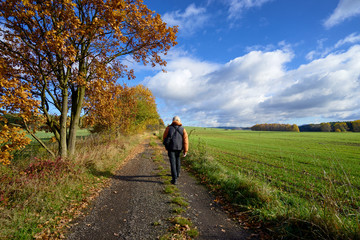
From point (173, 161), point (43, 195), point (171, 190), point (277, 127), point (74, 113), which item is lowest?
point (171, 190)

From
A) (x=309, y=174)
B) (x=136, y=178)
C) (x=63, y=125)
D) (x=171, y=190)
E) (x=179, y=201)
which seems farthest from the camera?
(x=309, y=174)

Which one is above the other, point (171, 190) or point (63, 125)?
point (63, 125)

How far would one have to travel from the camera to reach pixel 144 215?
4340 mm

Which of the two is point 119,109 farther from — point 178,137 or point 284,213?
point 284,213

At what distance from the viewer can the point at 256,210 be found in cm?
445

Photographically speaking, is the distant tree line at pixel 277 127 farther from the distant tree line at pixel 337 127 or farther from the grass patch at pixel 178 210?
the grass patch at pixel 178 210

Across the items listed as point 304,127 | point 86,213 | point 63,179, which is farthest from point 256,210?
point 304,127

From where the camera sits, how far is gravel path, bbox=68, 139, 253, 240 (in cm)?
363

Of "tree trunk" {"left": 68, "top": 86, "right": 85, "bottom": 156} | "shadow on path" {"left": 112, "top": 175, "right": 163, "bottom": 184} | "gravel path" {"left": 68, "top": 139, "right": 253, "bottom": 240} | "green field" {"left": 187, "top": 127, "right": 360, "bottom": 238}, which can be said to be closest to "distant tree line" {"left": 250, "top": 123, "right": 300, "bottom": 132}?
"green field" {"left": 187, "top": 127, "right": 360, "bottom": 238}

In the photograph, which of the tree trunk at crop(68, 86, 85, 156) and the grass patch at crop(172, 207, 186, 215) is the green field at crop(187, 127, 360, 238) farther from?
the tree trunk at crop(68, 86, 85, 156)

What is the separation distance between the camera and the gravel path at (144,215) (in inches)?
143

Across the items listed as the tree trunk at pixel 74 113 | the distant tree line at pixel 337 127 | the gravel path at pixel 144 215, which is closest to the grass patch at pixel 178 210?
the gravel path at pixel 144 215

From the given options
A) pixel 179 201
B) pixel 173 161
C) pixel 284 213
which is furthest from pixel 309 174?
pixel 179 201

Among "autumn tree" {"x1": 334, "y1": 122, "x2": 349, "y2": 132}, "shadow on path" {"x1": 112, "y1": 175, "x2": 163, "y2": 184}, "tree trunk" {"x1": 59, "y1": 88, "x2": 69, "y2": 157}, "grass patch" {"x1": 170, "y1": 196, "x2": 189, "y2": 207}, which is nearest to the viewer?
"grass patch" {"x1": 170, "y1": 196, "x2": 189, "y2": 207}
